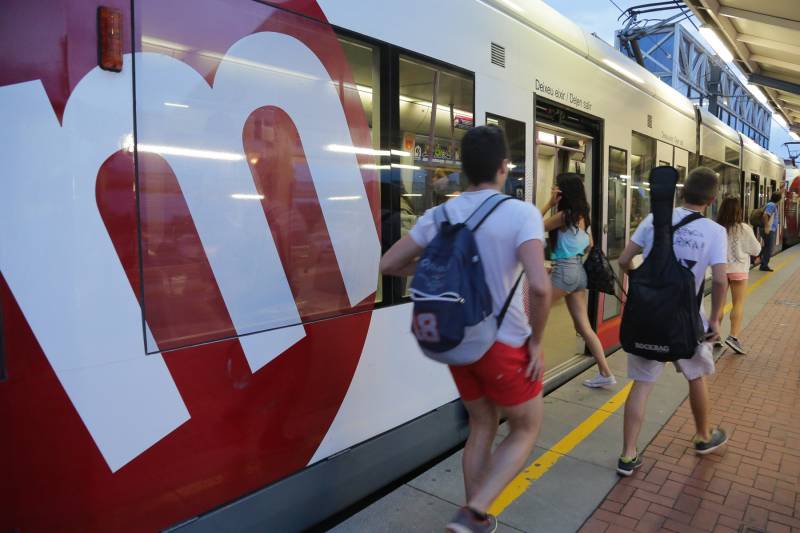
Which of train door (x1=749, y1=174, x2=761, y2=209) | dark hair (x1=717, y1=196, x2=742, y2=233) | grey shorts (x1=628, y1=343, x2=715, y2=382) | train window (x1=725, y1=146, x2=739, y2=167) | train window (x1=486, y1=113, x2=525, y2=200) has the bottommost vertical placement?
grey shorts (x1=628, y1=343, x2=715, y2=382)

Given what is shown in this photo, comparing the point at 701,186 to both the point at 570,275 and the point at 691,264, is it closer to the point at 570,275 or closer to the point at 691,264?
the point at 691,264

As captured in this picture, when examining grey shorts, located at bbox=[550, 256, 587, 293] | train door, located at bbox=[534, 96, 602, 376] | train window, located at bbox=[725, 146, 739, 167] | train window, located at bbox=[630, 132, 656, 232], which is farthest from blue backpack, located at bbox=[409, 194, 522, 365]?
train window, located at bbox=[725, 146, 739, 167]

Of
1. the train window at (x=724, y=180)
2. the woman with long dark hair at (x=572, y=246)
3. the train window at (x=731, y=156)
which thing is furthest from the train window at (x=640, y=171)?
the train window at (x=731, y=156)

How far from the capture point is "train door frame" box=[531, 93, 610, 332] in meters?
4.29

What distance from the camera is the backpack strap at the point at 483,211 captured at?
2.09 m

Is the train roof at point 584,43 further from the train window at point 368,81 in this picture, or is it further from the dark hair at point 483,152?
the dark hair at point 483,152

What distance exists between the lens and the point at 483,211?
6.91ft

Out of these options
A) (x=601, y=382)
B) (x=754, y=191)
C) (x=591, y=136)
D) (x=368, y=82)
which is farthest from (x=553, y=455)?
(x=754, y=191)

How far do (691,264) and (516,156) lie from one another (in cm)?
132

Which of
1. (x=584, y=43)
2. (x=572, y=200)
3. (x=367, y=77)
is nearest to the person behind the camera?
(x=367, y=77)

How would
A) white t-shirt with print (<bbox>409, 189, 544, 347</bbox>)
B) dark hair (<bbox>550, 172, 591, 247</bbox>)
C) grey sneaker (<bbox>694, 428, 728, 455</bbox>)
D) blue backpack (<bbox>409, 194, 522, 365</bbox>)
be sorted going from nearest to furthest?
blue backpack (<bbox>409, 194, 522, 365</bbox>) < white t-shirt with print (<bbox>409, 189, 544, 347</bbox>) < grey sneaker (<bbox>694, 428, 728, 455</bbox>) < dark hair (<bbox>550, 172, 591, 247</bbox>)

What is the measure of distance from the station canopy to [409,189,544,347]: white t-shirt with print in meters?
6.89

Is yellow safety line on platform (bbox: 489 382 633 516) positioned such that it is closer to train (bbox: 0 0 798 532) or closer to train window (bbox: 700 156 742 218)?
train (bbox: 0 0 798 532)

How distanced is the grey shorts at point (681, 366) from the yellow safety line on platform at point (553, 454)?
691 mm
